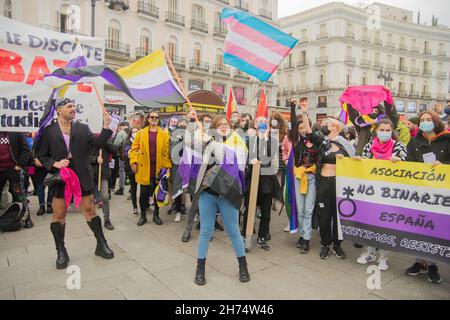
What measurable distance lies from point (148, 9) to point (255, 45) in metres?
26.2

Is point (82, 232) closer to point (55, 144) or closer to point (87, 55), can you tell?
point (55, 144)

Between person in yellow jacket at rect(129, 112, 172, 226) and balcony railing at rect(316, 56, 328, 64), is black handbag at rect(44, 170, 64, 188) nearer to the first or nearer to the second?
person in yellow jacket at rect(129, 112, 172, 226)

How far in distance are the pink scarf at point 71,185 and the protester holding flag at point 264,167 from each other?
2277mm

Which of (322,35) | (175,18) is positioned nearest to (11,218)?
(175,18)

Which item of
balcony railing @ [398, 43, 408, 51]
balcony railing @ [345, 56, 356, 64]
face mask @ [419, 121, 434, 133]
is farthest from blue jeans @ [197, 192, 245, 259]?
balcony railing @ [398, 43, 408, 51]

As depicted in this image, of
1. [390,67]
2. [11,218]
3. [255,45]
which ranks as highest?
[390,67]

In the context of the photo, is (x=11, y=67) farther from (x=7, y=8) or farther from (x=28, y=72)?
(x=7, y=8)

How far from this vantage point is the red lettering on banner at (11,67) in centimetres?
454

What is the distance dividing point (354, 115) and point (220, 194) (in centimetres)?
400

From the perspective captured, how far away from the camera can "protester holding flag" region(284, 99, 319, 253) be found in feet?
15.0

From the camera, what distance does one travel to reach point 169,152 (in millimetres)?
5891

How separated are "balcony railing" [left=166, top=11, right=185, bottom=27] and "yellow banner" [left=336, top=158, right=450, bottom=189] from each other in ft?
91.6

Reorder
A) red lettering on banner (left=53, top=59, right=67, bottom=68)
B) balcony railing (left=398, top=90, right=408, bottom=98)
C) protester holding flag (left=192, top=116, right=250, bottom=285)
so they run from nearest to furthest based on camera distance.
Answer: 1. protester holding flag (left=192, top=116, right=250, bottom=285)
2. red lettering on banner (left=53, top=59, right=67, bottom=68)
3. balcony railing (left=398, top=90, right=408, bottom=98)

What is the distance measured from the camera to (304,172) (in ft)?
15.1
